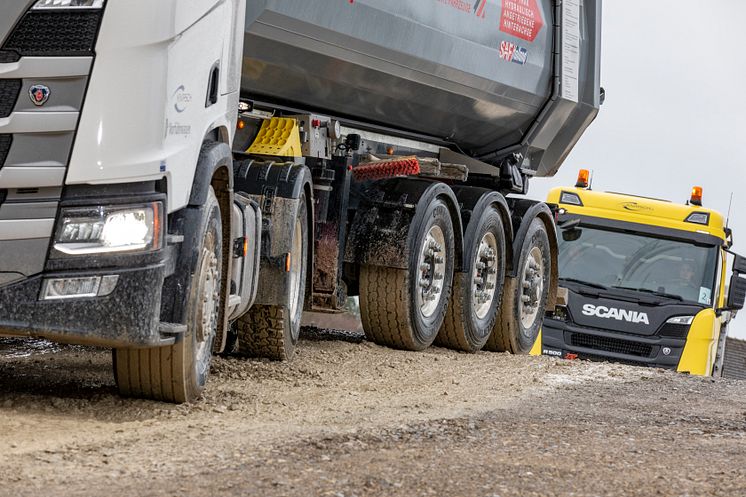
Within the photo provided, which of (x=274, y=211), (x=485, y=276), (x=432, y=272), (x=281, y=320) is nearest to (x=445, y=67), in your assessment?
(x=432, y=272)

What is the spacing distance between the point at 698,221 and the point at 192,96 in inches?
370

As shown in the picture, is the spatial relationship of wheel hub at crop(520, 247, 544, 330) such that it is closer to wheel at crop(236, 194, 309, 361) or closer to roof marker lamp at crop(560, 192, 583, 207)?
roof marker lamp at crop(560, 192, 583, 207)

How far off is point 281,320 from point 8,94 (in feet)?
10.4

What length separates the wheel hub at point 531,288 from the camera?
12.3 meters

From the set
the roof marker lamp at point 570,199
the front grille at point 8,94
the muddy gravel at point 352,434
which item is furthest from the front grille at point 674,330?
the front grille at point 8,94

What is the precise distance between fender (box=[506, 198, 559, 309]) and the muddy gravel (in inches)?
113

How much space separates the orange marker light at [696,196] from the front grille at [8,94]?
11221 millimetres

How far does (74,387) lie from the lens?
6.51m

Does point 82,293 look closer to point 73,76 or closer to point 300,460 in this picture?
point 73,76

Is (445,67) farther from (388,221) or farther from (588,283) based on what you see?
(588,283)

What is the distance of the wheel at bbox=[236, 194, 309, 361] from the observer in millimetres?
8086

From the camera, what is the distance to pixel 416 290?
9.82 meters

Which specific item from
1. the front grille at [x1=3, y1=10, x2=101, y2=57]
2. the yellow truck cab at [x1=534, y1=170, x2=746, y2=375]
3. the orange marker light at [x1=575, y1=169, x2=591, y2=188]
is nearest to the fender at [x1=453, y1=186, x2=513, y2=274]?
the yellow truck cab at [x1=534, y1=170, x2=746, y2=375]

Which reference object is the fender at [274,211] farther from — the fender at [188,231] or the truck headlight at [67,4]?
the truck headlight at [67,4]
